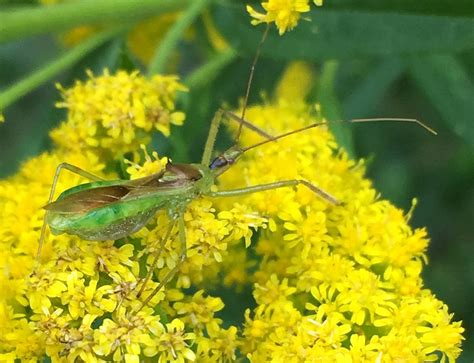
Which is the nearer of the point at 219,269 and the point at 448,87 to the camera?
the point at 219,269

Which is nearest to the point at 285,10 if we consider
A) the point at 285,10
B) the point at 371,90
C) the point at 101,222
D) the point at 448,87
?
the point at 285,10

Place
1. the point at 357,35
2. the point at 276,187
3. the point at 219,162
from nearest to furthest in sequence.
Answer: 1. the point at 276,187
2. the point at 219,162
3. the point at 357,35

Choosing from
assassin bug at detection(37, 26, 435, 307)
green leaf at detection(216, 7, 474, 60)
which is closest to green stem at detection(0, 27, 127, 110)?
assassin bug at detection(37, 26, 435, 307)

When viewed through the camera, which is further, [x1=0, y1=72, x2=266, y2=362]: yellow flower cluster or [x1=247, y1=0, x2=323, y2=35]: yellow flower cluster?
[x1=247, y1=0, x2=323, y2=35]: yellow flower cluster

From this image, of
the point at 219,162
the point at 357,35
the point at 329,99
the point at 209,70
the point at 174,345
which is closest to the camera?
the point at 174,345

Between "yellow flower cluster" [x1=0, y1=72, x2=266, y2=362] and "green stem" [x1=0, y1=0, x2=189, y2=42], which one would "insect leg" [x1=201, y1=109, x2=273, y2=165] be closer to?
"yellow flower cluster" [x1=0, y1=72, x2=266, y2=362]

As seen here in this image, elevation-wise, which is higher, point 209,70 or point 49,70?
point 209,70

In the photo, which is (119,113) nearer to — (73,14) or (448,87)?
(73,14)
